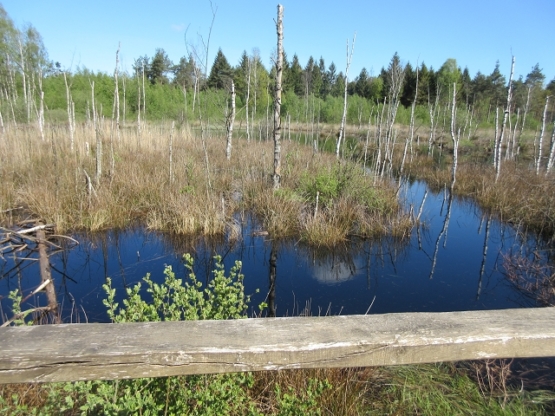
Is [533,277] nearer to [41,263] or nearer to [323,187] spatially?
[323,187]

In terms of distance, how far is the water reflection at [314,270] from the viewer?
16.5 ft

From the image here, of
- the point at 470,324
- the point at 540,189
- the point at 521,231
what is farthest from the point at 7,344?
the point at 540,189

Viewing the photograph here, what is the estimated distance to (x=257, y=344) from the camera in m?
1.20

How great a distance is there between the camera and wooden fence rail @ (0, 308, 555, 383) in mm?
1140

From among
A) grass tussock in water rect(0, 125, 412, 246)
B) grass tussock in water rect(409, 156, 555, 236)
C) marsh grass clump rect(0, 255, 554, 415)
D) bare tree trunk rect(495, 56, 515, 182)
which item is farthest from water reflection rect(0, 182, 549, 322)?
bare tree trunk rect(495, 56, 515, 182)

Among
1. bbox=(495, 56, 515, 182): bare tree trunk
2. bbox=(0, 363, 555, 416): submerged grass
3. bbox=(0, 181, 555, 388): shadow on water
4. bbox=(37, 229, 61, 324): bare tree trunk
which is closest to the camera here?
bbox=(0, 363, 555, 416): submerged grass

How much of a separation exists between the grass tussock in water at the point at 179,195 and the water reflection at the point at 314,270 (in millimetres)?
354

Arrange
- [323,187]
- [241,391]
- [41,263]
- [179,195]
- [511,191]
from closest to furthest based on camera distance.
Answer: [241,391]
[41,263]
[179,195]
[323,187]
[511,191]

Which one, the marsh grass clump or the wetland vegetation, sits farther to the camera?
the wetland vegetation

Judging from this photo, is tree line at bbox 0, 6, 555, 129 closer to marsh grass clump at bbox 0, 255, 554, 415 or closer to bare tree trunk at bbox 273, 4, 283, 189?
bare tree trunk at bbox 273, 4, 283, 189

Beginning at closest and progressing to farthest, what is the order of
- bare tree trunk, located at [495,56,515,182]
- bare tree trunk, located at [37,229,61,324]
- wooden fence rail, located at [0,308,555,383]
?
1. wooden fence rail, located at [0,308,555,383]
2. bare tree trunk, located at [37,229,61,324]
3. bare tree trunk, located at [495,56,515,182]

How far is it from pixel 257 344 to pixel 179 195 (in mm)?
6841

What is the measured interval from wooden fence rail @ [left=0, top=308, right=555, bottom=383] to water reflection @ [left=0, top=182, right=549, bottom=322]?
2.96m

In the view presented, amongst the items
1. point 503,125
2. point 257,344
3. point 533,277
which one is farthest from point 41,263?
point 503,125
